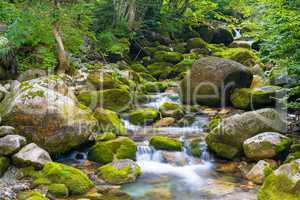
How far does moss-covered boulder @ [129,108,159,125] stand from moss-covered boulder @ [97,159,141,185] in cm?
346

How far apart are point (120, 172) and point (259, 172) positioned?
9.67 ft

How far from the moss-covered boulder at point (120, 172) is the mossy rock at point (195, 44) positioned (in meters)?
15.2

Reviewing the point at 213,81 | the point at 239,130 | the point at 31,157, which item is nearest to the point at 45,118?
the point at 31,157

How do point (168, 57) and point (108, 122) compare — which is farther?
point (168, 57)

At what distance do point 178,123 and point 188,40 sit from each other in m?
12.3

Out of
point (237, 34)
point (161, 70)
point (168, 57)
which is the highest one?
point (237, 34)

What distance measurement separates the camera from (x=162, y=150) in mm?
10031

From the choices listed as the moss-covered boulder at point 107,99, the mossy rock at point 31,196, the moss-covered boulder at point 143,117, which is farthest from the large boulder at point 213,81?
the mossy rock at point 31,196

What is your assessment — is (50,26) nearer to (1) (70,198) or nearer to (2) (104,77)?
(2) (104,77)

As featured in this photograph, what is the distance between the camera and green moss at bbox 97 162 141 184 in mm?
8148

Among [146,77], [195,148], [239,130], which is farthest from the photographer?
[146,77]

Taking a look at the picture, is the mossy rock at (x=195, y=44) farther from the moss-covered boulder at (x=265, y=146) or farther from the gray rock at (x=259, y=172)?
the gray rock at (x=259, y=172)

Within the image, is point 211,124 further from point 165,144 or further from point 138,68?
point 138,68

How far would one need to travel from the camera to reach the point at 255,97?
1269 cm
